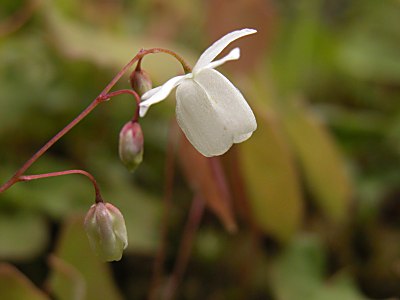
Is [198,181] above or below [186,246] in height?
above

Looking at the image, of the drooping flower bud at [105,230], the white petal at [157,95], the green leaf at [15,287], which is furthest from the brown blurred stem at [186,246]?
the white petal at [157,95]

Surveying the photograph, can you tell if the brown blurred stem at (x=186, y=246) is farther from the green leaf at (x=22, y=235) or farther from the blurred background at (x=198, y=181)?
the green leaf at (x=22, y=235)

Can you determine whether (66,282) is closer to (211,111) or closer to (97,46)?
(211,111)

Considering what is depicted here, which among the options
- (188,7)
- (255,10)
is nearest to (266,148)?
(255,10)

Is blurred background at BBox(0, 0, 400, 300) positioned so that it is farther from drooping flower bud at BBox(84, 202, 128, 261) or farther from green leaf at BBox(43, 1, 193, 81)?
drooping flower bud at BBox(84, 202, 128, 261)

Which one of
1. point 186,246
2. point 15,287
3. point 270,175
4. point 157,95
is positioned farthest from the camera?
point 186,246

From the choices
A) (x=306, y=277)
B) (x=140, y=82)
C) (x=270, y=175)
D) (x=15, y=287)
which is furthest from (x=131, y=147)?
(x=306, y=277)
